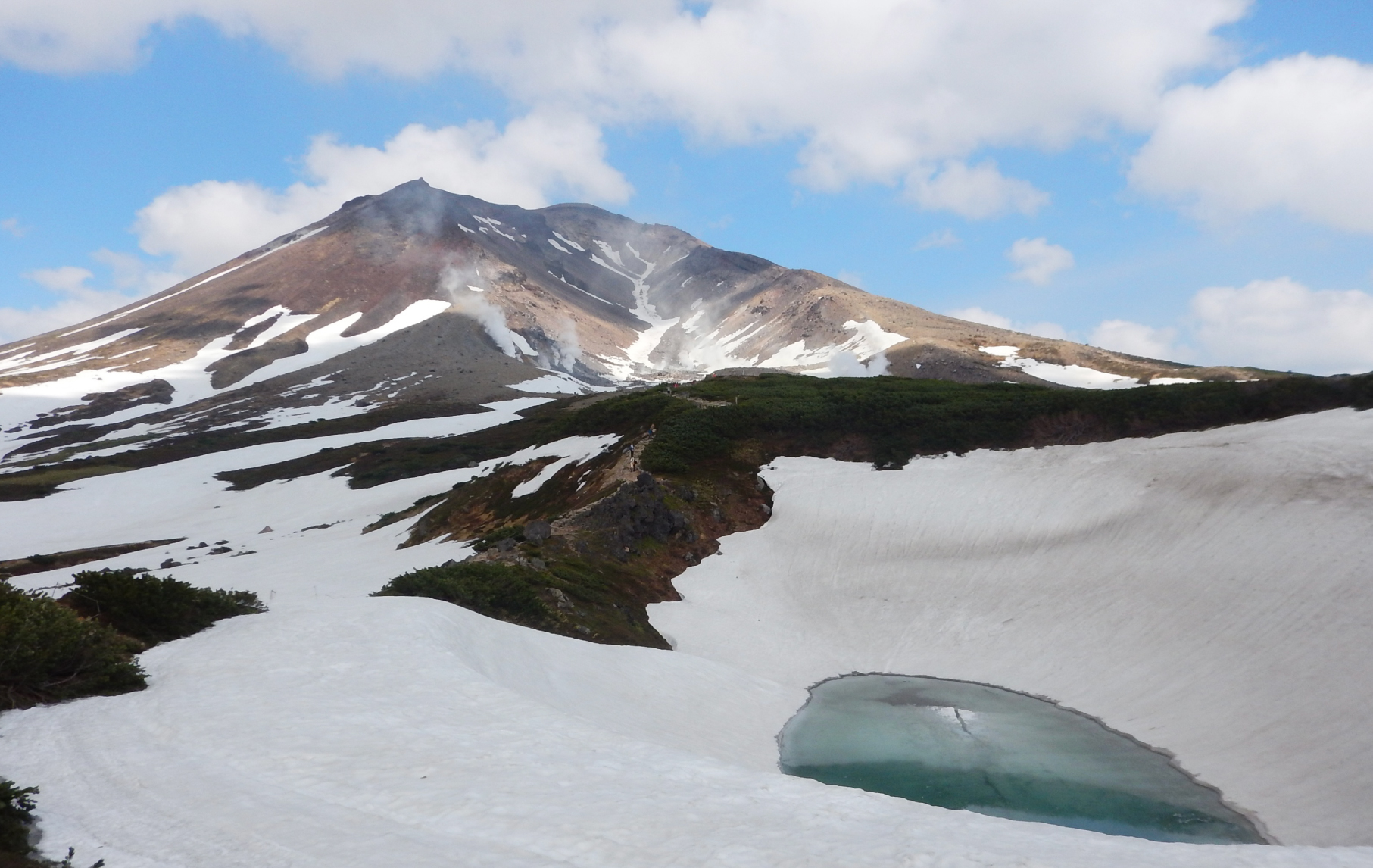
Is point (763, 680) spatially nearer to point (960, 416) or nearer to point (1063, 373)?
point (960, 416)

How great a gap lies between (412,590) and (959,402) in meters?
28.6

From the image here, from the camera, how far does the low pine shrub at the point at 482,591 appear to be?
18719 mm

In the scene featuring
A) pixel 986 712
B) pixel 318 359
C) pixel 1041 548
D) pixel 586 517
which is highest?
pixel 318 359

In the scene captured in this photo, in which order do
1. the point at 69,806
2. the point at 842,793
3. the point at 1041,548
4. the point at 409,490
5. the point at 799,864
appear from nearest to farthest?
the point at 799,864, the point at 69,806, the point at 842,793, the point at 1041,548, the point at 409,490

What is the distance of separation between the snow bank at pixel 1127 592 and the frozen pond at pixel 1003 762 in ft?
2.76

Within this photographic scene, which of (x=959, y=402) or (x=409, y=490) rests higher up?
(x=959, y=402)

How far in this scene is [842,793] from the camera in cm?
819

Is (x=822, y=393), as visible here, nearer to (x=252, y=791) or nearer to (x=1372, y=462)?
(x=1372, y=462)

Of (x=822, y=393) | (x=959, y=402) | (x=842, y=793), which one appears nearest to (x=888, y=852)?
(x=842, y=793)

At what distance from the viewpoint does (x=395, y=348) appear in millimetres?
145125

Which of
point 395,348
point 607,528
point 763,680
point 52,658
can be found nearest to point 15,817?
point 52,658

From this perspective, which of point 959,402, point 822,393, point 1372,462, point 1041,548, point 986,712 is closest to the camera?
point 986,712

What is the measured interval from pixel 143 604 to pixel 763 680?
47.1 feet

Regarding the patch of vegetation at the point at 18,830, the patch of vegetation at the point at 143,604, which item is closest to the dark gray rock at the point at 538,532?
the patch of vegetation at the point at 143,604
